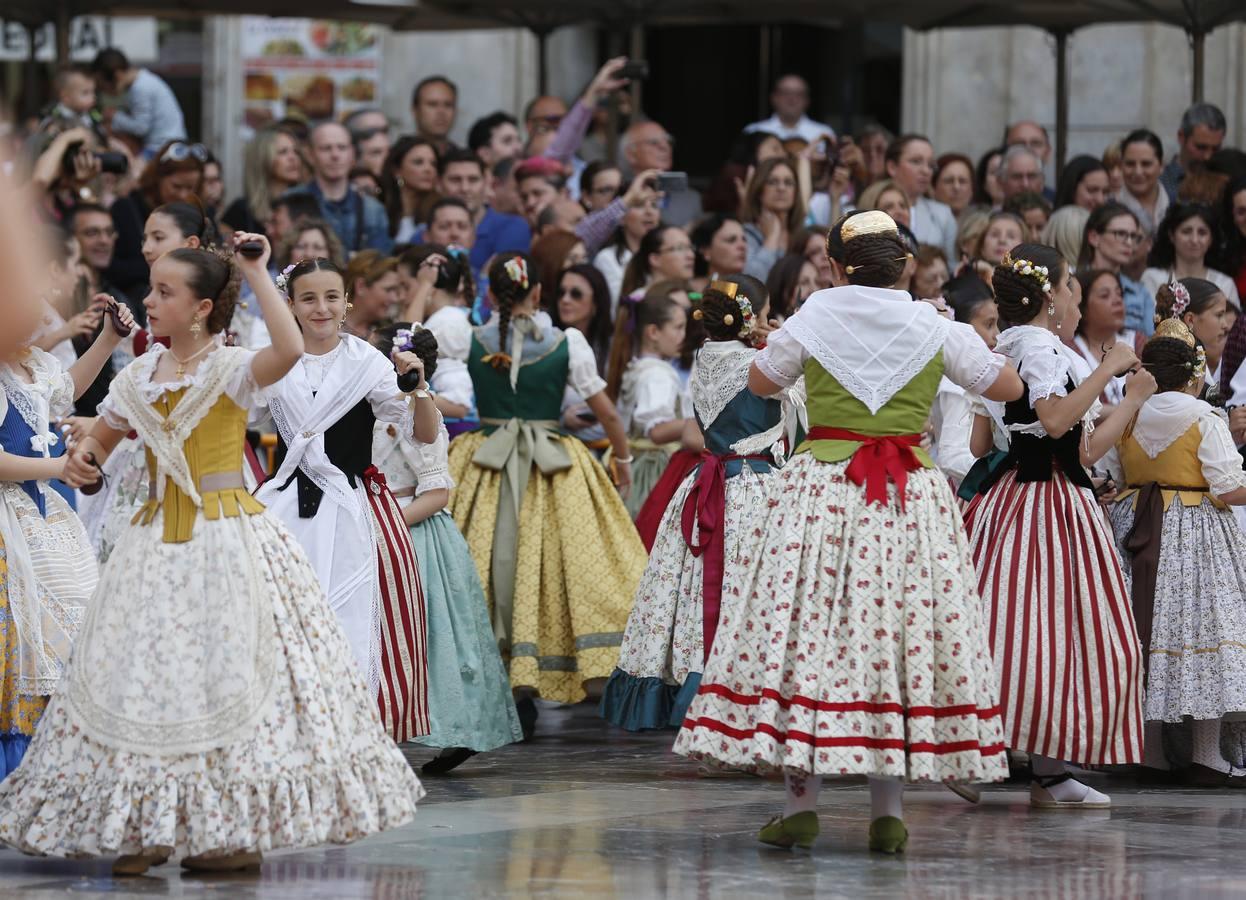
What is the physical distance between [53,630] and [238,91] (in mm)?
11422

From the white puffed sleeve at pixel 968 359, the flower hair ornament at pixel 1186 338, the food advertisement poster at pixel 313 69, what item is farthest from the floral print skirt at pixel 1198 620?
the food advertisement poster at pixel 313 69

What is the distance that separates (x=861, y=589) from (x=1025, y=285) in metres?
1.61

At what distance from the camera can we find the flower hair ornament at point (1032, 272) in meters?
6.86

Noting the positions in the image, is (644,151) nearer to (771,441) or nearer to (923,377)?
(771,441)

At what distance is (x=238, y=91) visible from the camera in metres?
17.1

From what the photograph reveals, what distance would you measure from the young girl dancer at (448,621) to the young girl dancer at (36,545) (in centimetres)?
119

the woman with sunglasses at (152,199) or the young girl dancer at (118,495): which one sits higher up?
the woman with sunglasses at (152,199)

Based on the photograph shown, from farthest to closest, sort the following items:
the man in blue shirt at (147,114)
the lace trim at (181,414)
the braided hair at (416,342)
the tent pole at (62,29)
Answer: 1. the man in blue shirt at (147,114)
2. the tent pole at (62,29)
3. the braided hair at (416,342)
4. the lace trim at (181,414)

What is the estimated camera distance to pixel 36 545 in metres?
6.43

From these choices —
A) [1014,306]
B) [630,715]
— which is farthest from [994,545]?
[630,715]

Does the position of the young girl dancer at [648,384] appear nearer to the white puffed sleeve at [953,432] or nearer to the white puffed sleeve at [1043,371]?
the white puffed sleeve at [953,432]

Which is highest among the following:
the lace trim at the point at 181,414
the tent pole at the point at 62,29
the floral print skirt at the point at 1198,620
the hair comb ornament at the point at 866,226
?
the tent pole at the point at 62,29

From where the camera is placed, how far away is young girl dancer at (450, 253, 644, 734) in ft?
27.9

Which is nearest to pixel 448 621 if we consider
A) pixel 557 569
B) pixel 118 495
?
pixel 557 569
